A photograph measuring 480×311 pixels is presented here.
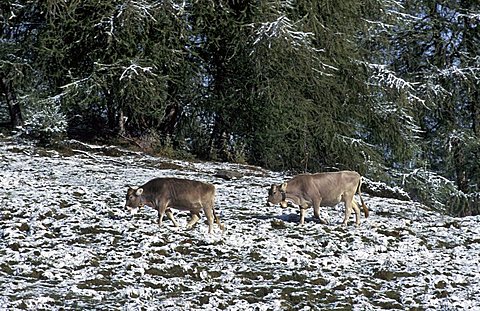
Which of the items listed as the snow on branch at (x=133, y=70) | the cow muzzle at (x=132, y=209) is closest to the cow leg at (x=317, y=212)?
the cow muzzle at (x=132, y=209)

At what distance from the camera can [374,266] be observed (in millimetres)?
10320

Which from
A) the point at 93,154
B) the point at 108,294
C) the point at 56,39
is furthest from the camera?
the point at 56,39

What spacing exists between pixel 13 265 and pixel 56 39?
16511 mm

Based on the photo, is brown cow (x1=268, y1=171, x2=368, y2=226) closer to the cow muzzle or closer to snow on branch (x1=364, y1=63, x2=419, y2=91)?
the cow muzzle

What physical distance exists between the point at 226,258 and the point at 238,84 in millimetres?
15950

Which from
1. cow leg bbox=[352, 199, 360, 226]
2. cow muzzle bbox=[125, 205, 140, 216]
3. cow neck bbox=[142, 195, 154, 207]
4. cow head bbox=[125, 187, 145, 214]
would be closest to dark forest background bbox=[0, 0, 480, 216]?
cow muzzle bbox=[125, 205, 140, 216]

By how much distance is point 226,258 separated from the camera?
1043cm

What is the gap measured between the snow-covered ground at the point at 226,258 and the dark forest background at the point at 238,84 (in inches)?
368

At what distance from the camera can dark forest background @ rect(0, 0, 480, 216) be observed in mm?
23750

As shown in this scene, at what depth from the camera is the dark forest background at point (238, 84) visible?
2375 cm

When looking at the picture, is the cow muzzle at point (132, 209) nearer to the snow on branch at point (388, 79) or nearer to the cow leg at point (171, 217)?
the cow leg at point (171, 217)

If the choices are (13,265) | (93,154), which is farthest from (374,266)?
(93,154)

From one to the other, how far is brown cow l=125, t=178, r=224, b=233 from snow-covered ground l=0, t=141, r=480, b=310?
323 millimetres

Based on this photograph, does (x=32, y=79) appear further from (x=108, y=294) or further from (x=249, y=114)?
(x=108, y=294)
